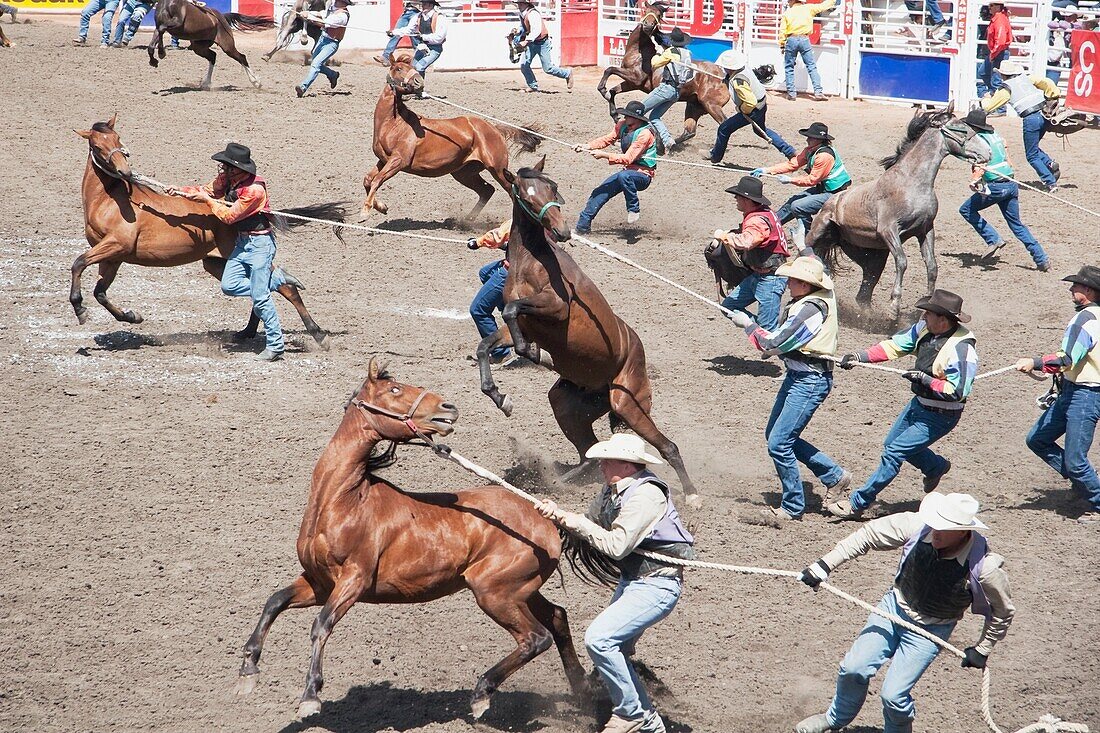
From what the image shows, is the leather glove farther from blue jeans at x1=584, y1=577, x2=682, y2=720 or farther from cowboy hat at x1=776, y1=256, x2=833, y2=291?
cowboy hat at x1=776, y1=256, x2=833, y2=291

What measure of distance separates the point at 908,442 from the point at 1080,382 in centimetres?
123

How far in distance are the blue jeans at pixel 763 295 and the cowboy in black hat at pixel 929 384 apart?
2665mm

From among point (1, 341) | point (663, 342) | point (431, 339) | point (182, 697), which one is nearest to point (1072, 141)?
point (663, 342)

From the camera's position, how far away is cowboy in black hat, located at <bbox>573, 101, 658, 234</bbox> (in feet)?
43.7

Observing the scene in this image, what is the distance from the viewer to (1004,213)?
13445mm

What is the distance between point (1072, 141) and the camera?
19406 millimetres

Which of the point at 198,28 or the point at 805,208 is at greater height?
the point at 198,28

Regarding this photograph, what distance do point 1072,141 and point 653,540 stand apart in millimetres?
16807

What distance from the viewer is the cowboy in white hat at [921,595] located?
483cm

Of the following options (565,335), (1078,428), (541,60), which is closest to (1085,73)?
(541,60)

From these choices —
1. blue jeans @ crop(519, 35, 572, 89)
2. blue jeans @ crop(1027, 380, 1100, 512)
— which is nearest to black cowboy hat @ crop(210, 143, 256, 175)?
blue jeans @ crop(1027, 380, 1100, 512)

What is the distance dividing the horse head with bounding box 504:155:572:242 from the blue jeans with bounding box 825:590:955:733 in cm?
324

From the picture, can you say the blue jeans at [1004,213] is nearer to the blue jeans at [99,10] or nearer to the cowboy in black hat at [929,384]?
the cowboy in black hat at [929,384]

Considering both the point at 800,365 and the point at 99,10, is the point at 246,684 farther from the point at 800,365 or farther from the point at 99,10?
the point at 99,10
